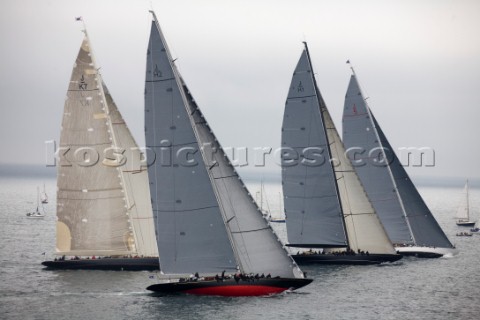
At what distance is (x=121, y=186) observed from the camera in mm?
71125

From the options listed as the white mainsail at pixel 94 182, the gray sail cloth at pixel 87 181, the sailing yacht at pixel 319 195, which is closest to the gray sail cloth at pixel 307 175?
the sailing yacht at pixel 319 195

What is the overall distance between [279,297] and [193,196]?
28.2 feet

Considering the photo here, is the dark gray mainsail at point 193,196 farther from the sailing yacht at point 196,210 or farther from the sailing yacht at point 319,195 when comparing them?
the sailing yacht at point 319,195

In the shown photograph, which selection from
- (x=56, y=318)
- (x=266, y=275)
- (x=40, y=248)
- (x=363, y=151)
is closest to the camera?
(x=56, y=318)

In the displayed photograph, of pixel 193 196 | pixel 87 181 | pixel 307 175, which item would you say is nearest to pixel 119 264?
pixel 87 181

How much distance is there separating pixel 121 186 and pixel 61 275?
8.00 m

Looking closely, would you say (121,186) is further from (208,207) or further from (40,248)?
(40,248)

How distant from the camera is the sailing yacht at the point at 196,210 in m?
56.4

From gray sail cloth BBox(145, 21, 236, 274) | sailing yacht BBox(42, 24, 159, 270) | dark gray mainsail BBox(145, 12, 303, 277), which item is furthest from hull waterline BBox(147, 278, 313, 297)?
sailing yacht BBox(42, 24, 159, 270)

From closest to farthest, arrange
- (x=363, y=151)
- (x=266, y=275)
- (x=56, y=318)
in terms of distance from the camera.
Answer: (x=56, y=318), (x=266, y=275), (x=363, y=151)

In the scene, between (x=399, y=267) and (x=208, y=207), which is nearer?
(x=208, y=207)

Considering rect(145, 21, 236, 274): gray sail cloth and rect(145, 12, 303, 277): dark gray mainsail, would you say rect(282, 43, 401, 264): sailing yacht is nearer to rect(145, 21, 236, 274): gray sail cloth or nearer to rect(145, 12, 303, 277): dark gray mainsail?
rect(145, 12, 303, 277): dark gray mainsail

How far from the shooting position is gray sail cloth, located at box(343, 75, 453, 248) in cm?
8356

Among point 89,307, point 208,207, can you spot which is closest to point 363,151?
point 208,207
